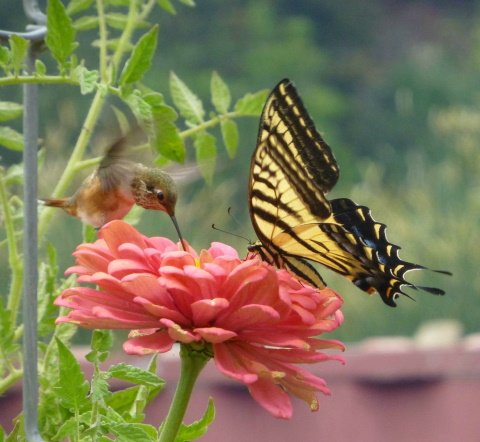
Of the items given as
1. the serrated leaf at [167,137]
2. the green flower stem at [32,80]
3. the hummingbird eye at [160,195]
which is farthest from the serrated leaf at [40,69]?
the hummingbird eye at [160,195]

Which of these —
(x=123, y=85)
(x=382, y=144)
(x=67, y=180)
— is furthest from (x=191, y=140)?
(x=382, y=144)

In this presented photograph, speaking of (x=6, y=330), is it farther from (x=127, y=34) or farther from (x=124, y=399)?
(x=127, y=34)

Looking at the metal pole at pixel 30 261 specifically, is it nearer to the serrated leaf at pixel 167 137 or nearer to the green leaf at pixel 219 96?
the serrated leaf at pixel 167 137

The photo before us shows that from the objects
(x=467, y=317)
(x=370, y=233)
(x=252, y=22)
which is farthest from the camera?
(x=252, y=22)

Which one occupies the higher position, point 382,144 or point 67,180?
point 382,144

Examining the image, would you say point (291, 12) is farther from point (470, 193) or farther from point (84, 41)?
point (470, 193)

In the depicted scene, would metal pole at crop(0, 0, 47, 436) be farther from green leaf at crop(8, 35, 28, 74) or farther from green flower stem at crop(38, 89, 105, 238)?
green flower stem at crop(38, 89, 105, 238)

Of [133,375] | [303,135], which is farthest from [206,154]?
[133,375]
